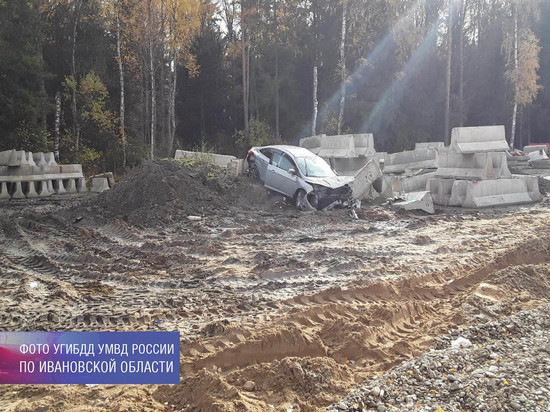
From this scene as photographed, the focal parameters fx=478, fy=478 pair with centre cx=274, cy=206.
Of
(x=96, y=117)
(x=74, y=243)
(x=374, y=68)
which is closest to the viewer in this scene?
(x=74, y=243)

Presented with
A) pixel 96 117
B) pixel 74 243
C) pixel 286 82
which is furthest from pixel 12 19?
pixel 74 243

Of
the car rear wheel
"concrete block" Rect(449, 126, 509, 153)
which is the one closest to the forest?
the car rear wheel

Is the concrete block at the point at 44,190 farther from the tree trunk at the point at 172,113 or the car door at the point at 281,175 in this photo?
the car door at the point at 281,175

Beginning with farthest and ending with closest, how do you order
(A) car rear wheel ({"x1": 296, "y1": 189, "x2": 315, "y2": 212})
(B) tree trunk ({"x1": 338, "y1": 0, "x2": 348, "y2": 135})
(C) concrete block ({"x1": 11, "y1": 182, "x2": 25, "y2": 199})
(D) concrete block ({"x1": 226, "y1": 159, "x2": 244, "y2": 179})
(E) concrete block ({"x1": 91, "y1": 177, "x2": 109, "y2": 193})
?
(B) tree trunk ({"x1": 338, "y1": 0, "x2": 348, "y2": 135})
(E) concrete block ({"x1": 91, "y1": 177, "x2": 109, "y2": 193})
(C) concrete block ({"x1": 11, "y1": 182, "x2": 25, "y2": 199})
(D) concrete block ({"x1": 226, "y1": 159, "x2": 244, "y2": 179})
(A) car rear wheel ({"x1": 296, "y1": 189, "x2": 315, "y2": 212})

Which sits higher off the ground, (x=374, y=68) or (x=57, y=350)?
(x=374, y=68)

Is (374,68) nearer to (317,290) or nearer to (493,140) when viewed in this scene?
(493,140)

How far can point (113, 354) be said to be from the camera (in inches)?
188

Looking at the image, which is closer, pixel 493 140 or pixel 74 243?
pixel 74 243

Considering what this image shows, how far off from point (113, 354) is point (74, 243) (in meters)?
6.60

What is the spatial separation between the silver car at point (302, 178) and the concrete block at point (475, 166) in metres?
4.16

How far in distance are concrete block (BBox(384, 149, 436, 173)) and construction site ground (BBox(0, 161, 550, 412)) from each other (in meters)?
7.24

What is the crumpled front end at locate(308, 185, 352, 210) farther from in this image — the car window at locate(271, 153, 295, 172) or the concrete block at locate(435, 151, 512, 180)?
the concrete block at locate(435, 151, 512, 180)

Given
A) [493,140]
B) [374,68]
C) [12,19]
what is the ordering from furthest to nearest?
[374,68] → [12,19] → [493,140]

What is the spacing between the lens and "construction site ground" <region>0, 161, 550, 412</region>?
4320 millimetres
